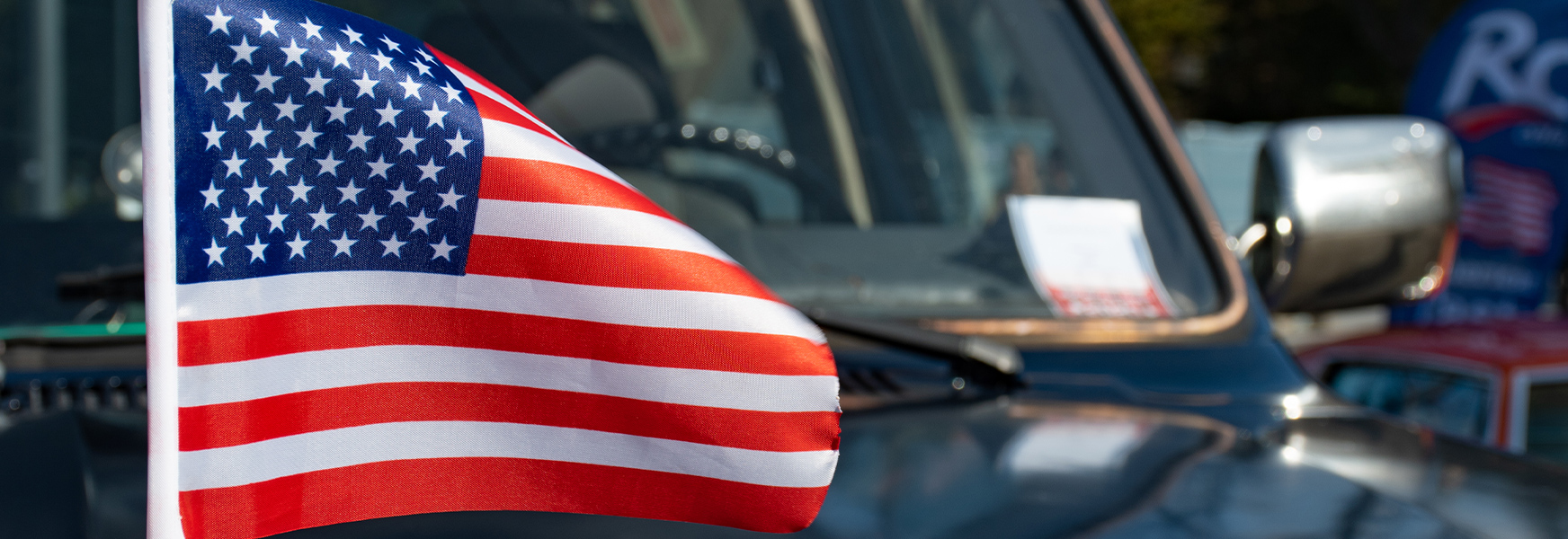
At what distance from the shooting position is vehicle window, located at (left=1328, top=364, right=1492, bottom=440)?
4.07 metres

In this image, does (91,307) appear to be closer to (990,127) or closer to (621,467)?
(621,467)

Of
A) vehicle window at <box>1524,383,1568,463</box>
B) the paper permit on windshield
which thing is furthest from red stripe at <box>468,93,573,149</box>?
vehicle window at <box>1524,383,1568,463</box>

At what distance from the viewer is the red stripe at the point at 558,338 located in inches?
42.1

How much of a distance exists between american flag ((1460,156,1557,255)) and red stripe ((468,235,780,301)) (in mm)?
6711

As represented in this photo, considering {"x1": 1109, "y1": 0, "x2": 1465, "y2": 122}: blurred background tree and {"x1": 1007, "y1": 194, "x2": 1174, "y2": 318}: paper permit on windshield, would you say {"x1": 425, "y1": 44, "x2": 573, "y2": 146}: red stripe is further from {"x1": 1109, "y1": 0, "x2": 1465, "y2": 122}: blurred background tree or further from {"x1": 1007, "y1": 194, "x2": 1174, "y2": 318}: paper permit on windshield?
{"x1": 1109, "y1": 0, "x2": 1465, "y2": 122}: blurred background tree

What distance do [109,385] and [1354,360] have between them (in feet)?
13.2

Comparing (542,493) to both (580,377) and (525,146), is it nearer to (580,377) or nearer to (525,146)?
(580,377)

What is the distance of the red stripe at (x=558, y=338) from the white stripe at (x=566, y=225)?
67 millimetres

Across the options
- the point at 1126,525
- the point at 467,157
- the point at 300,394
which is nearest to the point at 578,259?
the point at 467,157

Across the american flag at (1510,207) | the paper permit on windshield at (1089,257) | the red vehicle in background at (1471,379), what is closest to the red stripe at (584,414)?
the paper permit on windshield at (1089,257)

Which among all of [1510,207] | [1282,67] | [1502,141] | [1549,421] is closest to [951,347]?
[1549,421]

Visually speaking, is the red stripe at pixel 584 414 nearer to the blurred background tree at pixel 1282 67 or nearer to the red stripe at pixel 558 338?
the red stripe at pixel 558 338

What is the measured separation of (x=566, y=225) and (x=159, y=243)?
30 centimetres

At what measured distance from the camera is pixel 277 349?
1.04 metres
